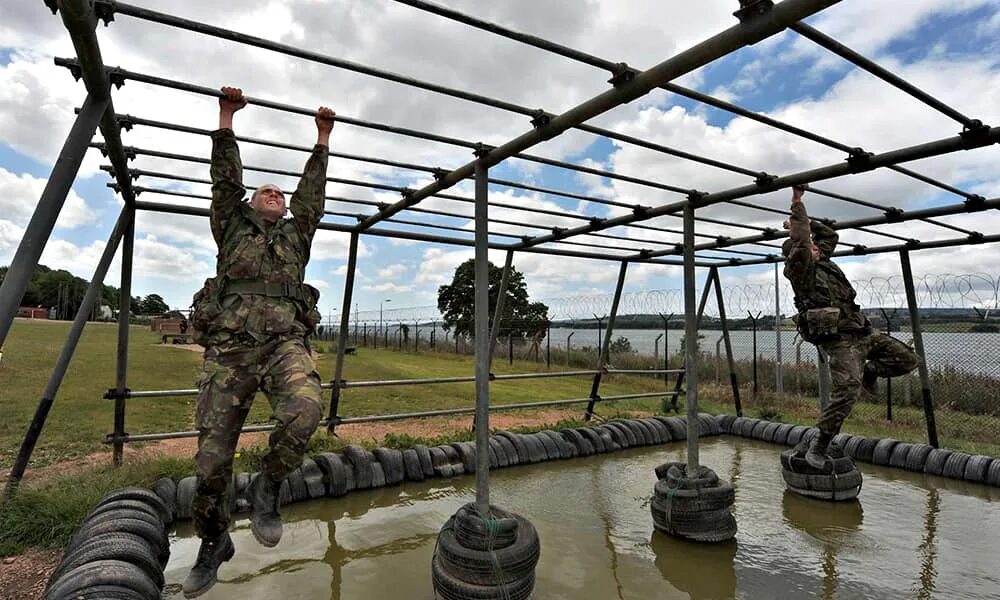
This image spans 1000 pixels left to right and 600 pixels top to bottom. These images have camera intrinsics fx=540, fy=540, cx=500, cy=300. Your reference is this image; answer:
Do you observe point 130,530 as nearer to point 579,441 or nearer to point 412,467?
point 412,467

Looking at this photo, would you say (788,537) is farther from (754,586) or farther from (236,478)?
(236,478)

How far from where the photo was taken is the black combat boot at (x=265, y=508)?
8.74 feet

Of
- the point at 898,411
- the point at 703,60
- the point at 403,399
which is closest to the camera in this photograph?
the point at 703,60

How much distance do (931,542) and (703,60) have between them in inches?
153

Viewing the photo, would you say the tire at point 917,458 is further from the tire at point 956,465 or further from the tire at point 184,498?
the tire at point 184,498

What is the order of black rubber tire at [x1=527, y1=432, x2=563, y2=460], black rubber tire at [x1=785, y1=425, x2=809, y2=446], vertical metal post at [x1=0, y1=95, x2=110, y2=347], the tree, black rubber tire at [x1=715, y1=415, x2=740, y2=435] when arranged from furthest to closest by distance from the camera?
the tree → black rubber tire at [x1=715, y1=415, x2=740, y2=435] → black rubber tire at [x1=785, y1=425, x2=809, y2=446] → black rubber tire at [x1=527, y1=432, x2=563, y2=460] → vertical metal post at [x1=0, y1=95, x2=110, y2=347]

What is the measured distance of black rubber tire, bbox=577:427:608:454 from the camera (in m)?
6.55

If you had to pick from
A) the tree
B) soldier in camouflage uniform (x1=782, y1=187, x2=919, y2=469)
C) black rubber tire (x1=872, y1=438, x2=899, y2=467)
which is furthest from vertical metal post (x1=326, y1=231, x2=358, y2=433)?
the tree

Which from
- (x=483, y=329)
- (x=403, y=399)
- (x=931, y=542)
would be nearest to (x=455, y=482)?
(x=483, y=329)

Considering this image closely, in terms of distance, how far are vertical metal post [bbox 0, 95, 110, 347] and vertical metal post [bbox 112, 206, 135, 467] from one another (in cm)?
239

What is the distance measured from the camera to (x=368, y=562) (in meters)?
3.49

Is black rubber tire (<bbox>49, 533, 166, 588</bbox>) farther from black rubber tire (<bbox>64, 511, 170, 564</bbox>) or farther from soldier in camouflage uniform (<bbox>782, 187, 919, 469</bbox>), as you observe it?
soldier in camouflage uniform (<bbox>782, 187, 919, 469</bbox>)

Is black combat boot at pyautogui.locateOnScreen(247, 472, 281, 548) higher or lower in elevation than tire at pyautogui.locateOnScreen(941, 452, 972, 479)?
higher

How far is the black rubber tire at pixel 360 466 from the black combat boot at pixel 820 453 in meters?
4.01
